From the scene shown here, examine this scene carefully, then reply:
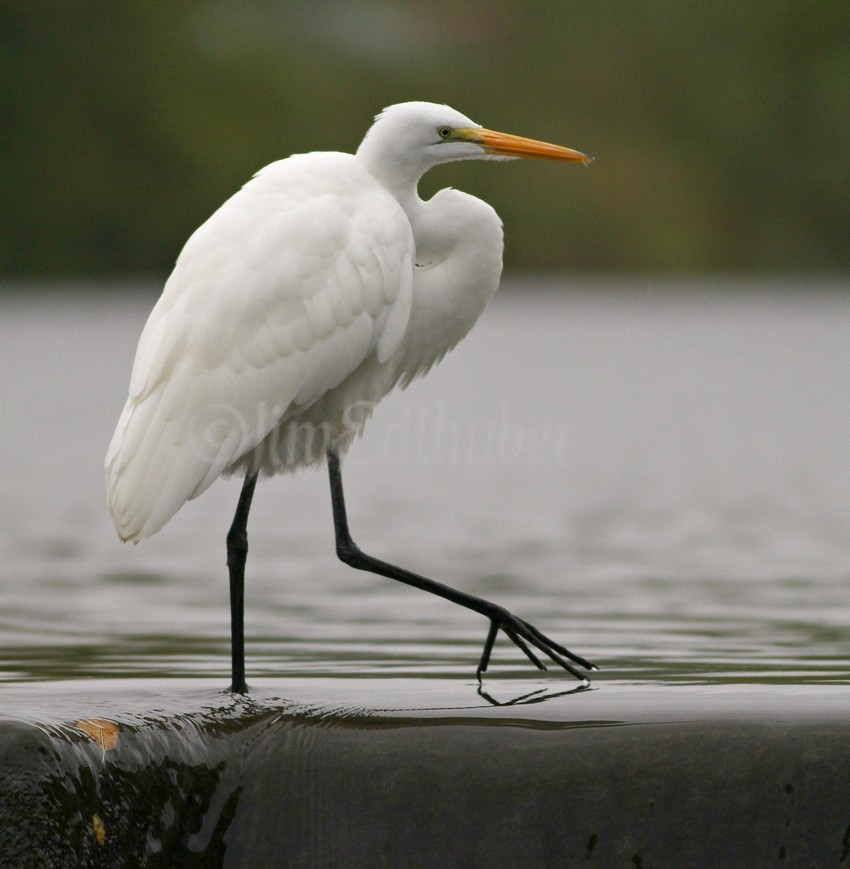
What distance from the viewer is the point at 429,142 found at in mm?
A: 5809

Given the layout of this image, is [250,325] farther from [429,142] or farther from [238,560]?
[429,142]

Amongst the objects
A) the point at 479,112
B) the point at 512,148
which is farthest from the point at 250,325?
the point at 479,112

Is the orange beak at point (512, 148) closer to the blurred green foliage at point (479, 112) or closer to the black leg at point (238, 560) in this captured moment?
the black leg at point (238, 560)

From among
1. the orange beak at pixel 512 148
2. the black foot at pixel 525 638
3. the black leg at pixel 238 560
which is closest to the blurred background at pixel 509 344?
the black foot at pixel 525 638

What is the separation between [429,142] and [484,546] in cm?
477

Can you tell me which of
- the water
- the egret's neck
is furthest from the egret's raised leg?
the egret's neck

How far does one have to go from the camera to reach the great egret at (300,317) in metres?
5.38

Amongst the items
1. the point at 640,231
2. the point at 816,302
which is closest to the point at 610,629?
the point at 816,302

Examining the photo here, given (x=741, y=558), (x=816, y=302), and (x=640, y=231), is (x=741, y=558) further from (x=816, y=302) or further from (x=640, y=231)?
(x=640, y=231)

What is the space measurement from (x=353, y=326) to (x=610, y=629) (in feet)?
6.27

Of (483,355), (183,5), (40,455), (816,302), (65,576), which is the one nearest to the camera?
(65,576)

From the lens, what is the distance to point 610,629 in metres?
6.98

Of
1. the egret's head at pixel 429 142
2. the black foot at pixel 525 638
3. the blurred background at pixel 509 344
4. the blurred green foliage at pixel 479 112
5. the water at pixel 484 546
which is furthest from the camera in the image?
the blurred green foliage at pixel 479 112

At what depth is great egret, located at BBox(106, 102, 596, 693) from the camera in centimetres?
538
